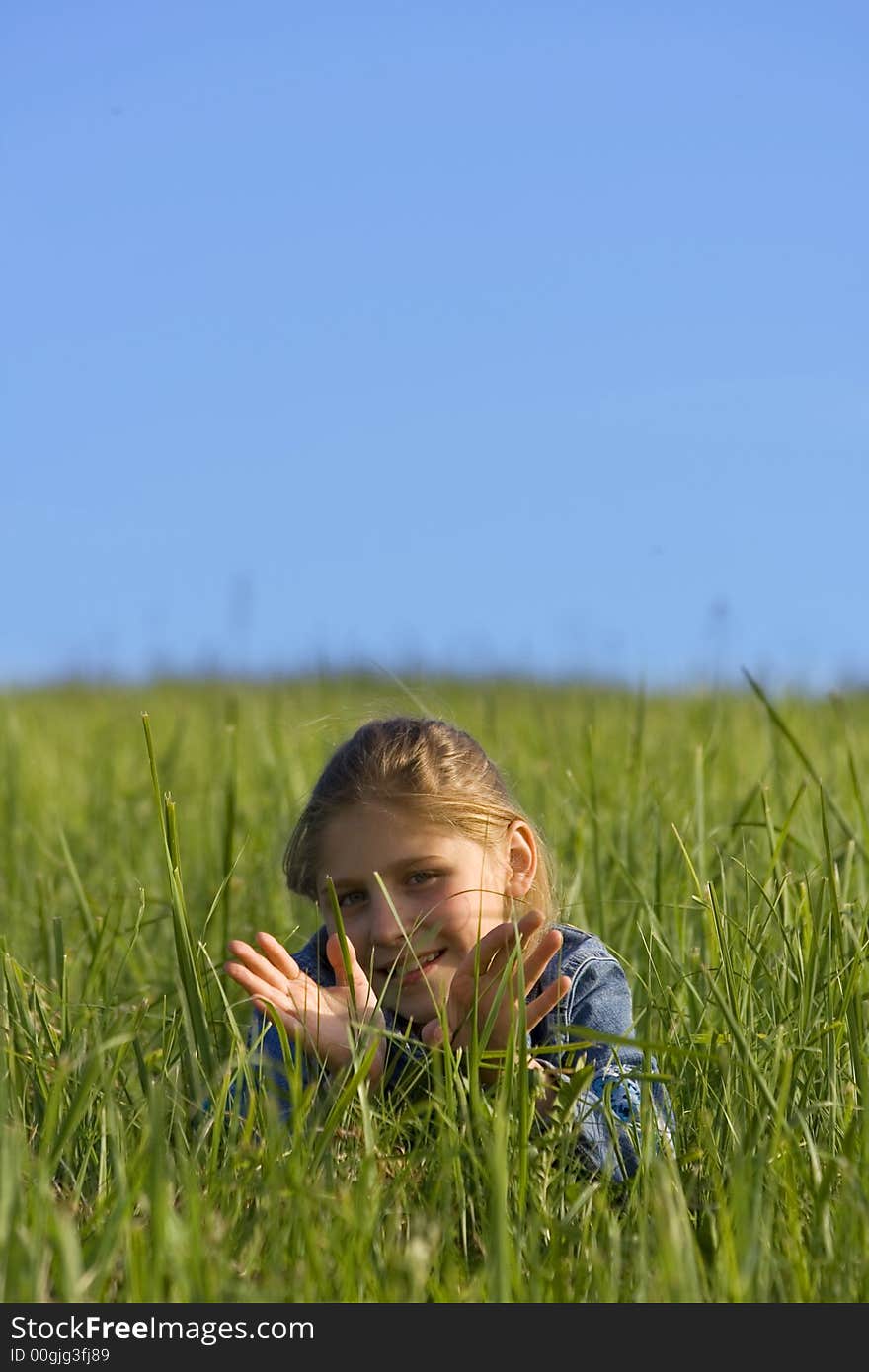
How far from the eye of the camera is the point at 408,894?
2.03 meters

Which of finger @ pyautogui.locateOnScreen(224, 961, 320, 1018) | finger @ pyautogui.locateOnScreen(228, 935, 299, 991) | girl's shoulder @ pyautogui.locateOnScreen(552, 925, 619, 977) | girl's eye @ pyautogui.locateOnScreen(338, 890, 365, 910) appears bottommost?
girl's shoulder @ pyautogui.locateOnScreen(552, 925, 619, 977)

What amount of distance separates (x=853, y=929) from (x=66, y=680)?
8.37 meters

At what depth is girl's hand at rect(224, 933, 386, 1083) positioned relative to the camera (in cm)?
175

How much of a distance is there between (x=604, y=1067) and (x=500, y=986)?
362 millimetres

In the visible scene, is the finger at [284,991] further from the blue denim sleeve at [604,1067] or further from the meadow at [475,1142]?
the blue denim sleeve at [604,1067]

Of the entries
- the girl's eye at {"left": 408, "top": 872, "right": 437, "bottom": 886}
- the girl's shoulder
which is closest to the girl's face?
the girl's eye at {"left": 408, "top": 872, "right": 437, "bottom": 886}

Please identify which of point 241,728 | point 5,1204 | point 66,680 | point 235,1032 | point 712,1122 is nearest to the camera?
point 5,1204

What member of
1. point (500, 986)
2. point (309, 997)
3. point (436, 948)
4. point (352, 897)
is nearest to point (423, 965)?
point (436, 948)

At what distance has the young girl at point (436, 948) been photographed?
175cm

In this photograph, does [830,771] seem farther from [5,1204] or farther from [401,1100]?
[5,1204]

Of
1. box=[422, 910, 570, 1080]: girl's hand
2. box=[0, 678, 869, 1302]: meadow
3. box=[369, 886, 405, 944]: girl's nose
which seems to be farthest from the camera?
box=[369, 886, 405, 944]: girl's nose

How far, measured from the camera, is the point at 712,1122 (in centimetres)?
184

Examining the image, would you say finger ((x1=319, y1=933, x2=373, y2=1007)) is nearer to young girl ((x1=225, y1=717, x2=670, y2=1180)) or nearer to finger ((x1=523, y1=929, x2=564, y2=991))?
young girl ((x1=225, y1=717, x2=670, y2=1180))
